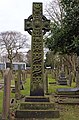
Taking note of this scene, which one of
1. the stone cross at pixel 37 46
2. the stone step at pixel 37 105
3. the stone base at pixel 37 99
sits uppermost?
the stone cross at pixel 37 46

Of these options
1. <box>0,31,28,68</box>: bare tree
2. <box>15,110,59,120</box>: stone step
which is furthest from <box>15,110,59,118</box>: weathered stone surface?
<box>0,31,28,68</box>: bare tree

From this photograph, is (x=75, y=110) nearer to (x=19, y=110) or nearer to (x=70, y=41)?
(x=19, y=110)

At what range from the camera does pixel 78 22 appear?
53.5ft

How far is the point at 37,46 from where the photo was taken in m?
11.2

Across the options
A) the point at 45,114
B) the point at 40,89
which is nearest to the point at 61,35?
the point at 40,89

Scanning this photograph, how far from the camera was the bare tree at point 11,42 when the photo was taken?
2878 inches

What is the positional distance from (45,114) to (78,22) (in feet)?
24.8

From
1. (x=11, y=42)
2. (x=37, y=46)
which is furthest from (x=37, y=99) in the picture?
(x=11, y=42)

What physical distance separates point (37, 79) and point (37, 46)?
4.01 ft

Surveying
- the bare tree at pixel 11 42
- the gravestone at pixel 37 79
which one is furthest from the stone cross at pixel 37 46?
the bare tree at pixel 11 42

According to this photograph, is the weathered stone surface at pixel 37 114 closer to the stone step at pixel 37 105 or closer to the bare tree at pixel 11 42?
the stone step at pixel 37 105

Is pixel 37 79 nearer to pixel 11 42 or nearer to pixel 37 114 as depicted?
pixel 37 114

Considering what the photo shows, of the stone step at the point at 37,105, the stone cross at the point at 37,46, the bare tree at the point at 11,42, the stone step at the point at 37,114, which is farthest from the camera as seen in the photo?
the bare tree at the point at 11,42

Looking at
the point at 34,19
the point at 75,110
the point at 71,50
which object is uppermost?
the point at 34,19
